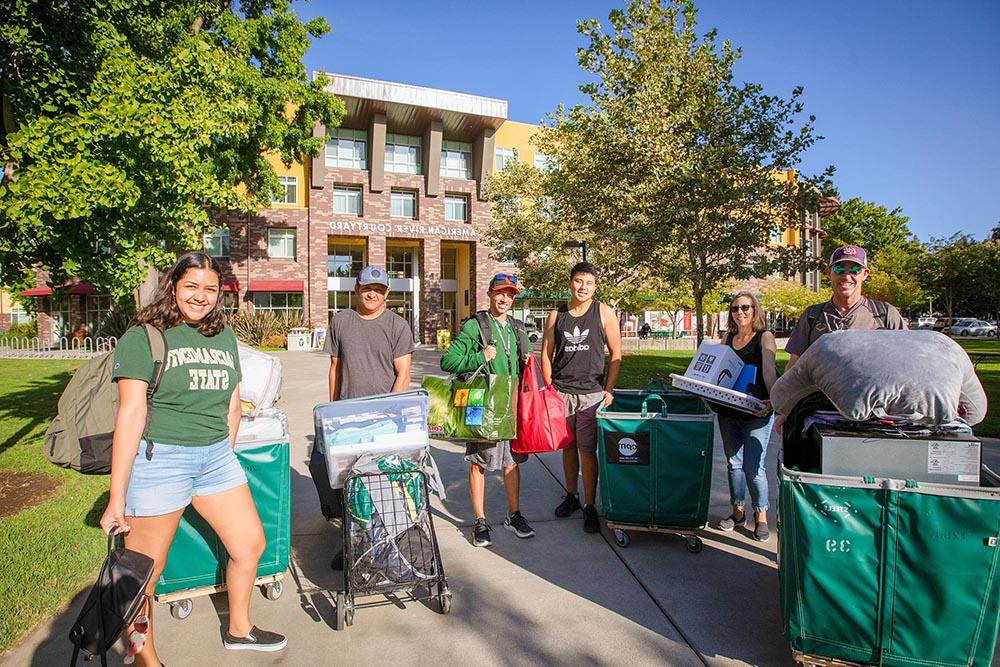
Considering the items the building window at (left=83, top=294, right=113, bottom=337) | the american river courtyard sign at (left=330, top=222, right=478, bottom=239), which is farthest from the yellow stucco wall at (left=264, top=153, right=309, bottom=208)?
the building window at (left=83, top=294, right=113, bottom=337)

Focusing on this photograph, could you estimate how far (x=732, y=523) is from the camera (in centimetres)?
415

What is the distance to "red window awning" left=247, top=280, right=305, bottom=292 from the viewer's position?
31125 mm

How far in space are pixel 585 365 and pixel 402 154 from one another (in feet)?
108

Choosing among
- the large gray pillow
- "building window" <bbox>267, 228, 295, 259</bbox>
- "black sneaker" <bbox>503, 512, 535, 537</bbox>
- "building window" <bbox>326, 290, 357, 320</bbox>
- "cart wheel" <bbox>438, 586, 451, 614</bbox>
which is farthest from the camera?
"building window" <bbox>326, 290, 357, 320</bbox>

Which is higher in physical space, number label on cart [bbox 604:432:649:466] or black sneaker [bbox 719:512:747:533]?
number label on cart [bbox 604:432:649:466]

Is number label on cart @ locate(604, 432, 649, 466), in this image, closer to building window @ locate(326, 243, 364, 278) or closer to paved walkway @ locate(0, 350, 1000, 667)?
paved walkway @ locate(0, 350, 1000, 667)

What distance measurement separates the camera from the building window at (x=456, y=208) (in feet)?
116

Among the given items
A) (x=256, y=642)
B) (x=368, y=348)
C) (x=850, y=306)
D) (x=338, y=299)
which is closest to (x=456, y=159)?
(x=338, y=299)

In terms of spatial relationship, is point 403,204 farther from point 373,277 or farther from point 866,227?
point 866,227

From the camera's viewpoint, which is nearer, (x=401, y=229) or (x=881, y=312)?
(x=881, y=312)

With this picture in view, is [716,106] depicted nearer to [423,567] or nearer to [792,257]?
[792,257]

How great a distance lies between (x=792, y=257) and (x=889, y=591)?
11.1 meters

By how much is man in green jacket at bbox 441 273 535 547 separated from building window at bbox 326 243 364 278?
32.0 m

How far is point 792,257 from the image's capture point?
12.0m
